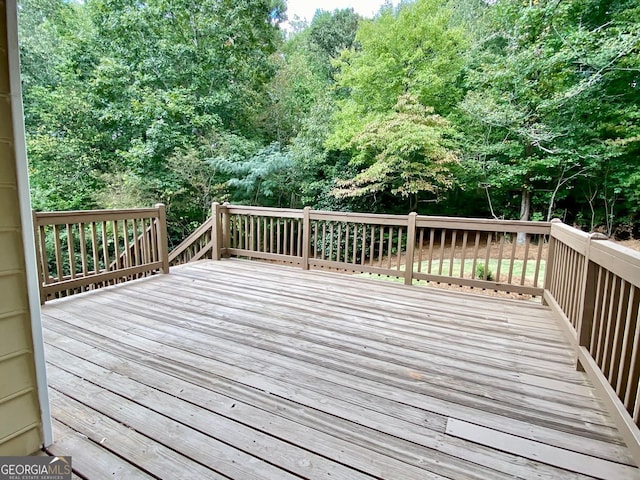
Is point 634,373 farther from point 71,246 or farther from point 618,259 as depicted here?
point 71,246

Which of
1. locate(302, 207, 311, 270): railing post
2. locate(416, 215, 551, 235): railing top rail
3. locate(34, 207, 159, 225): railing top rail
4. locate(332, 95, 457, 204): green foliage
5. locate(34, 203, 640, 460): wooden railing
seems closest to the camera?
locate(34, 203, 640, 460): wooden railing

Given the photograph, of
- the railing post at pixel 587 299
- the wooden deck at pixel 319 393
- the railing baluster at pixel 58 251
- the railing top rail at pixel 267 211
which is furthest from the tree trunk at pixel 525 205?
the railing baluster at pixel 58 251

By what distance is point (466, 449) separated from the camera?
1.50 metres

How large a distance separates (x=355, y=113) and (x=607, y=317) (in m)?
7.29

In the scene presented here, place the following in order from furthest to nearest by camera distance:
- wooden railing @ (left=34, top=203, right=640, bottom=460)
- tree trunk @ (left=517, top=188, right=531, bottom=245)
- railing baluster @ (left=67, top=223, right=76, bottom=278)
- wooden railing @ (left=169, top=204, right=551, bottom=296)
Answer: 1. tree trunk @ (left=517, top=188, right=531, bottom=245)
2. wooden railing @ (left=169, top=204, right=551, bottom=296)
3. railing baluster @ (left=67, top=223, right=76, bottom=278)
4. wooden railing @ (left=34, top=203, right=640, bottom=460)

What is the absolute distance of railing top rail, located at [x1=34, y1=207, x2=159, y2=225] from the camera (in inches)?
123

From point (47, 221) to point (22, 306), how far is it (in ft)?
7.36

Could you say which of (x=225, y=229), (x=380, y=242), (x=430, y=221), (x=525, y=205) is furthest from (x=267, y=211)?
(x=525, y=205)

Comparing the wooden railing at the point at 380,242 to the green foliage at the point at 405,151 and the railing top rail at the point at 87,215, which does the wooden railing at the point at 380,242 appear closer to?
the railing top rail at the point at 87,215

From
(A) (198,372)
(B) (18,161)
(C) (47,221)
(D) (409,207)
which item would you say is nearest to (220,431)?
(A) (198,372)

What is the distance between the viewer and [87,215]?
346cm

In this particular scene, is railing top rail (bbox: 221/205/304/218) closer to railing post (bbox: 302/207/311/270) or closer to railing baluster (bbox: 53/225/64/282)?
railing post (bbox: 302/207/311/270)

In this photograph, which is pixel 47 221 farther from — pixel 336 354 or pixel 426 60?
pixel 426 60
